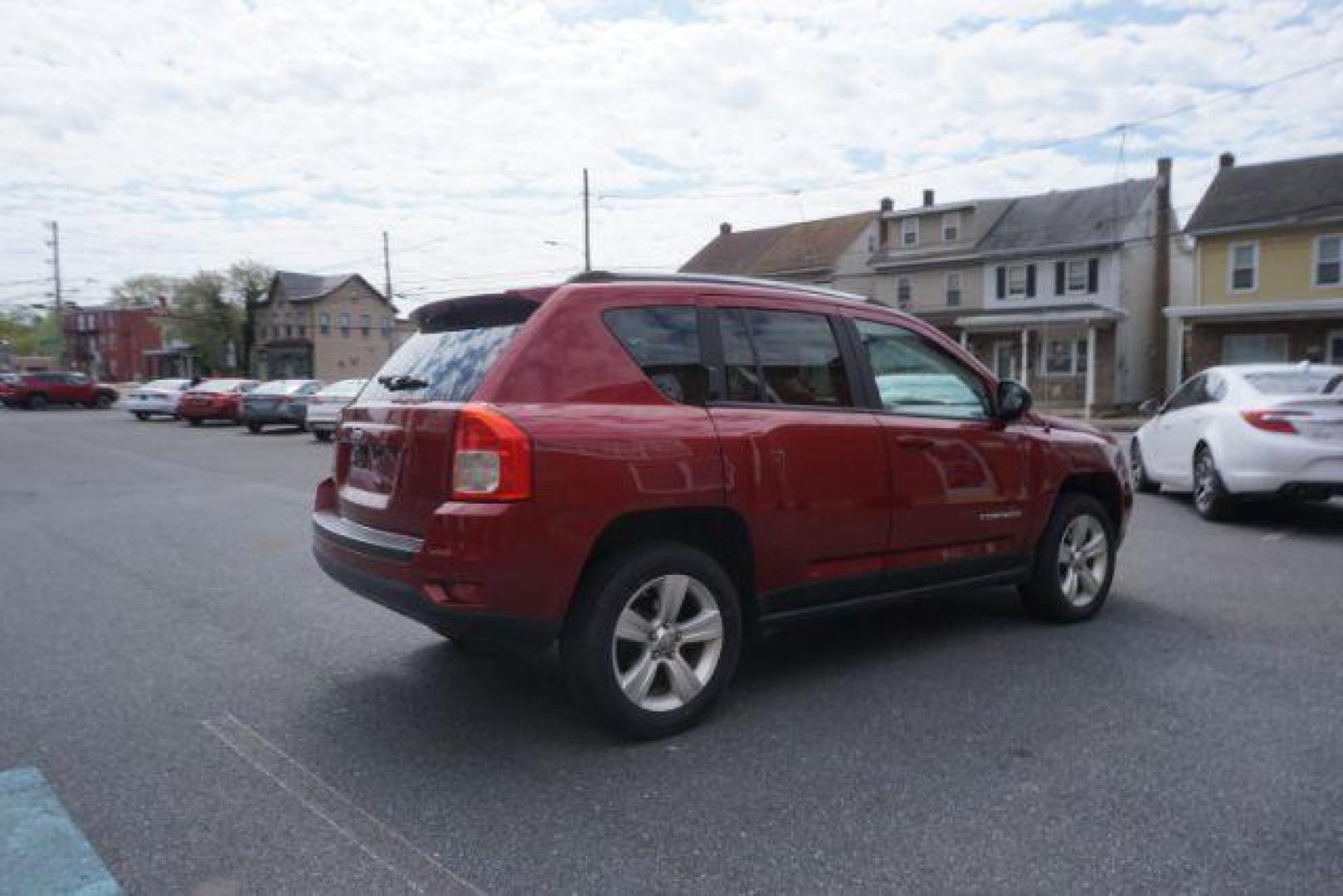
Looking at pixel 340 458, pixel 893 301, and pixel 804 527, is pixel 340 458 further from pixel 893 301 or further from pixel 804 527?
pixel 893 301

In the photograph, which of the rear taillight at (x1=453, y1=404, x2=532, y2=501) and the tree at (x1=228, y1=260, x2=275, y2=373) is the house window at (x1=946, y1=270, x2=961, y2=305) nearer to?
the rear taillight at (x1=453, y1=404, x2=532, y2=501)

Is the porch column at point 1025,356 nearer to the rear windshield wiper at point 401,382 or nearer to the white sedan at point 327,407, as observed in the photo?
the white sedan at point 327,407

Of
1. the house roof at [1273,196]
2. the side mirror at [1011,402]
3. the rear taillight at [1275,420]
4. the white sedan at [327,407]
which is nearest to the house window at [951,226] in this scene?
the house roof at [1273,196]

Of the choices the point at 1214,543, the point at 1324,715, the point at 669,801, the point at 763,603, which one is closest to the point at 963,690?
the point at 763,603

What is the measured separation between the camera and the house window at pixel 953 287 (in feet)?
128

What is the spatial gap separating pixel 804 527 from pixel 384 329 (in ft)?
244

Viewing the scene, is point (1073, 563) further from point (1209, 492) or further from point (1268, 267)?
point (1268, 267)

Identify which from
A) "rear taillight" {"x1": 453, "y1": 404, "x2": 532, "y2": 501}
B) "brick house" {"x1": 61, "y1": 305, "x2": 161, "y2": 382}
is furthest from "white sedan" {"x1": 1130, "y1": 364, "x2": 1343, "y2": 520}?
"brick house" {"x1": 61, "y1": 305, "x2": 161, "y2": 382}

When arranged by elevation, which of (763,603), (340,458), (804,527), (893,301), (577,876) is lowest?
(577,876)

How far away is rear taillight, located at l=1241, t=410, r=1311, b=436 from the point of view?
28.0ft

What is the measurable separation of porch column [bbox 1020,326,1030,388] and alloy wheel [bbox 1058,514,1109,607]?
29262mm

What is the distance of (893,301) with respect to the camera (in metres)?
42.0

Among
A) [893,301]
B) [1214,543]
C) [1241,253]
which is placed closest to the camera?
[1214,543]

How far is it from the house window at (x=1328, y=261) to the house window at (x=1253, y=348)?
6.15 feet
